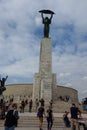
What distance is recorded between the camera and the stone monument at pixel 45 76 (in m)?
29.6

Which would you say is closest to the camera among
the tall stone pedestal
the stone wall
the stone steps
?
the stone steps

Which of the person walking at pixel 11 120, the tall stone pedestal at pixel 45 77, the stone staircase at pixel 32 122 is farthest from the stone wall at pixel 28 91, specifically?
the person walking at pixel 11 120

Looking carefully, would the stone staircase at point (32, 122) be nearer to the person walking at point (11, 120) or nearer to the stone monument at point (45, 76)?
the person walking at point (11, 120)

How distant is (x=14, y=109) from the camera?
297 inches

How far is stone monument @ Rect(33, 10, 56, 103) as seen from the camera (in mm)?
29625

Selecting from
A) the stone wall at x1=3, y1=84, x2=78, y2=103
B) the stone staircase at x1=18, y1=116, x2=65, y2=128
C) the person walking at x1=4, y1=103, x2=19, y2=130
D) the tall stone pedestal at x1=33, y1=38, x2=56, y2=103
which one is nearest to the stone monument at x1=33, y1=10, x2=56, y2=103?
the tall stone pedestal at x1=33, y1=38, x2=56, y2=103

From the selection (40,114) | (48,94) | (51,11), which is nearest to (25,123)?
Answer: (40,114)

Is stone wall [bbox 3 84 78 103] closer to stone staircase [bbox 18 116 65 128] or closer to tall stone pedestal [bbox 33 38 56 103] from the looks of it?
tall stone pedestal [bbox 33 38 56 103]

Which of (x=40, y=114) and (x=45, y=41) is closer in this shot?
(x=40, y=114)

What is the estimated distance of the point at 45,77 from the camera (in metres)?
30.0

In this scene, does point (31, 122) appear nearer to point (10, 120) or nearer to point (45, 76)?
point (10, 120)

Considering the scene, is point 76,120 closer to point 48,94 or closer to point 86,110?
point 86,110

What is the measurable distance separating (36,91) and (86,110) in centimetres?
673

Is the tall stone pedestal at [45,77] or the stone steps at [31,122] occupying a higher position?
the tall stone pedestal at [45,77]
